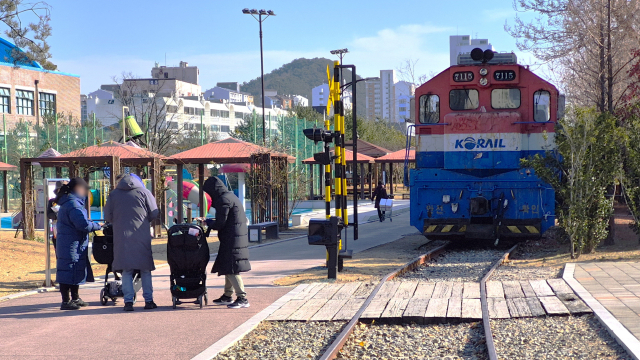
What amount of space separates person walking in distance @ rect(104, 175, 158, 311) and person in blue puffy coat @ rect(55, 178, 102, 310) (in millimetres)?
429

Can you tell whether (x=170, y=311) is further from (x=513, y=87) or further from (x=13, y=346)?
(x=513, y=87)

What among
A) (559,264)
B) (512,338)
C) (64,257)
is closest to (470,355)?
(512,338)

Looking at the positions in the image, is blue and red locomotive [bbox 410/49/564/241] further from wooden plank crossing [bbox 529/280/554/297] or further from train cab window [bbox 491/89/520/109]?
wooden plank crossing [bbox 529/280/554/297]

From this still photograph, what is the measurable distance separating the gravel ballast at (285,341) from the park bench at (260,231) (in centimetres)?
1118

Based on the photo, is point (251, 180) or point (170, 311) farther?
point (251, 180)

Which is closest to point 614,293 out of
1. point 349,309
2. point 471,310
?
point 471,310

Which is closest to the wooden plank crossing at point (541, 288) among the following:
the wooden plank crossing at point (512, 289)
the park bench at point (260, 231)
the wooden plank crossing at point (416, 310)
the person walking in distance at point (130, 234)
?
the wooden plank crossing at point (512, 289)

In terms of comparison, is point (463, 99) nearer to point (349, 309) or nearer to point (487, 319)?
point (349, 309)

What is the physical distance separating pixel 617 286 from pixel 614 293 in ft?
1.93

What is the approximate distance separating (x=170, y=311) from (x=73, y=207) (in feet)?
6.07

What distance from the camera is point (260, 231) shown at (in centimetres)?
1908

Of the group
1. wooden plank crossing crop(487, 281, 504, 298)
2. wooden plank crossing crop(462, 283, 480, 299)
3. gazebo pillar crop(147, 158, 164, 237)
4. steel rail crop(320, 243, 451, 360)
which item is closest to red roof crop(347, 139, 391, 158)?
gazebo pillar crop(147, 158, 164, 237)

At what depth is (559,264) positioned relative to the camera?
1232cm

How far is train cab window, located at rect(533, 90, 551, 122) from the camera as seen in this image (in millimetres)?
14594
